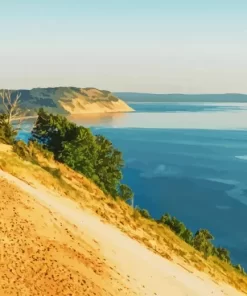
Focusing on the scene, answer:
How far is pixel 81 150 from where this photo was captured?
5788 cm

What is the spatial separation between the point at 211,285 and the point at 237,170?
12096cm

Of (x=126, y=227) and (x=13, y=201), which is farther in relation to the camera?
(x=126, y=227)

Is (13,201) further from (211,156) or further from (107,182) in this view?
(211,156)

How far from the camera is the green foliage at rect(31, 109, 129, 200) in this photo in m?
57.3

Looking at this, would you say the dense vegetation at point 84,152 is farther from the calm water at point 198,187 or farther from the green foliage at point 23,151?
the calm water at point 198,187

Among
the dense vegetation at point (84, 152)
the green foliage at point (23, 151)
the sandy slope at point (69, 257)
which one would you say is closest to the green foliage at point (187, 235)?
the dense vegetation at point (84, 152)

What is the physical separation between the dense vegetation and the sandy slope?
1443cm

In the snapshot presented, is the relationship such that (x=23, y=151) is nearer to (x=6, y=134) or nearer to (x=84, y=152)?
(x=6, y=134)

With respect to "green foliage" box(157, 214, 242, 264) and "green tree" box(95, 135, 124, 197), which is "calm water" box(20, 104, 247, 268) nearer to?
"green foliage" box(157, 214, 242, 264)

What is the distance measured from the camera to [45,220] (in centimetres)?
3222

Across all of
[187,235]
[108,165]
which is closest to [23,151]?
[108,165]

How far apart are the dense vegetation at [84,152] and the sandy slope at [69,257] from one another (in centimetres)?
1443

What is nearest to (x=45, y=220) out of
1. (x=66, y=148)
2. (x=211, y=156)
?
(x=66, y=148)

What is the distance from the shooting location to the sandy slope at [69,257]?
82.1 feet
